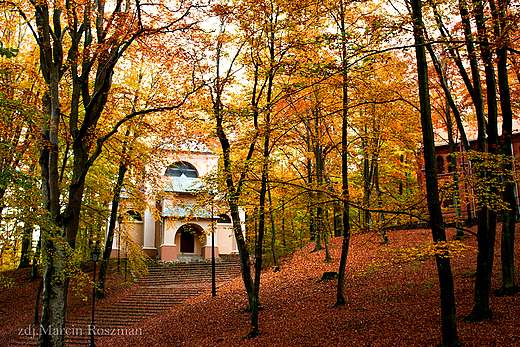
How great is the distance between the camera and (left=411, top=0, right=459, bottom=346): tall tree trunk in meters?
6.82

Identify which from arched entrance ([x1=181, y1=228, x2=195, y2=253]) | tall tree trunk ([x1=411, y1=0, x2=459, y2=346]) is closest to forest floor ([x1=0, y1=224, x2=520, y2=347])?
tall tree trunk ([x1=411, y1=0, x2=459, y2=346])

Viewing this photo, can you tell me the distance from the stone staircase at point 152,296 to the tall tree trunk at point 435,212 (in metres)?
11.9

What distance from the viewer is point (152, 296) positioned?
20.6 m

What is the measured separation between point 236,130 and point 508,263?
8768 millimetres

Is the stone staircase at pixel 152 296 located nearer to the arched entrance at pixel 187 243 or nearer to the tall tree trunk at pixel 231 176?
the arched entrance at pixel 187 243

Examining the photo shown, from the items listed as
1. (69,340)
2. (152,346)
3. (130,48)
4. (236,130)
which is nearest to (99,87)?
(130,48)

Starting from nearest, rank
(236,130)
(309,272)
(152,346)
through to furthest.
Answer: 1. (152,346)
2. (236,130)
3. (309,272)

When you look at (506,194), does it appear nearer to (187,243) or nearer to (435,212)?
(435,212)

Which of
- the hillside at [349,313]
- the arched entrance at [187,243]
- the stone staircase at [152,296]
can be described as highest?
the arched entrance at [187,243]

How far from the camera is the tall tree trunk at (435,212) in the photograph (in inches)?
269

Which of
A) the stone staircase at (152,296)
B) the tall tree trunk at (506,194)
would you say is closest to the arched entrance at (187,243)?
the stone staircase at (152,296)

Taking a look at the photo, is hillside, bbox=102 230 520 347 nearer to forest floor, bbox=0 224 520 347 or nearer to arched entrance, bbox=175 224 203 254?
forest floor, bbox=0 224 520 347

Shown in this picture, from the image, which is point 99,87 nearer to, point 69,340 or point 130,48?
point 130,48

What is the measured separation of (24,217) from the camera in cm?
792
